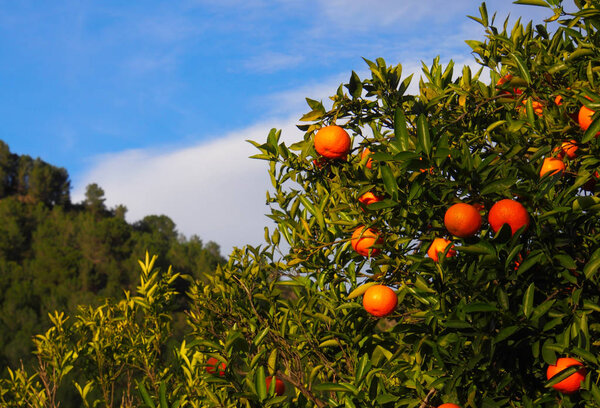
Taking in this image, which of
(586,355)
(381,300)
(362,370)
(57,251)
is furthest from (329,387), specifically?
(57,251)

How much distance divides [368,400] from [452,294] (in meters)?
0.54

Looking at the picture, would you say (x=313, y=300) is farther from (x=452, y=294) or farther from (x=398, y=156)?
(x=398, y=156)

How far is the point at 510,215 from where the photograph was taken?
1805mm

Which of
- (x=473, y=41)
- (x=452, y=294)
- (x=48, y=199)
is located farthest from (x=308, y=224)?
(x=48, y=199)

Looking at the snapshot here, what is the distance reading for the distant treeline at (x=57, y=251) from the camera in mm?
20641

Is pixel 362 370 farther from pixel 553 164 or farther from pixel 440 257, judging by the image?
pixel 553 164

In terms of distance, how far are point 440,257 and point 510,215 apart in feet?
0.87

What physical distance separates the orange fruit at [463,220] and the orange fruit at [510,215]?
6cm

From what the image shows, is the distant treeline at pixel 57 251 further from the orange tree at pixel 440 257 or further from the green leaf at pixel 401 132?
the green leaf at pixel 401 132

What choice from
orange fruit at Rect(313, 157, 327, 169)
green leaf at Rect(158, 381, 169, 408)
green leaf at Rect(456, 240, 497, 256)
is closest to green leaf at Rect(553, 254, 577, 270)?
green leaf at Rect(456, 240, 497, 256)

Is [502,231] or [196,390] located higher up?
[502,231]

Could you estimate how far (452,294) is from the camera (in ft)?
6.55

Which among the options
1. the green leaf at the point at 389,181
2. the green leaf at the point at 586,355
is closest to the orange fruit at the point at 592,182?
the green leaf at the point at 586,355

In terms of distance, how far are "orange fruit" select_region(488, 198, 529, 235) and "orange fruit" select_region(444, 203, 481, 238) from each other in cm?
6
